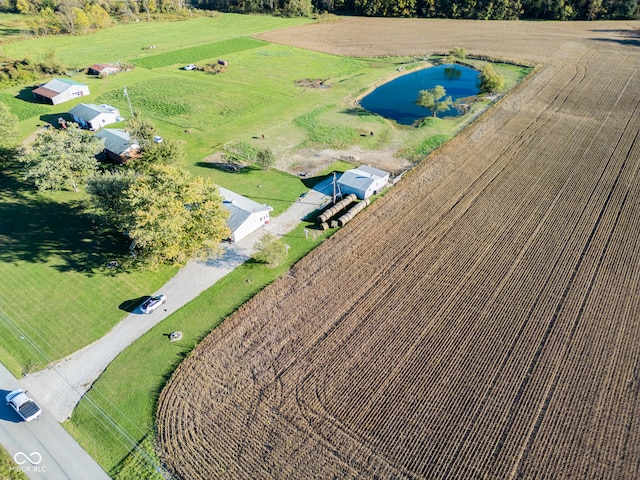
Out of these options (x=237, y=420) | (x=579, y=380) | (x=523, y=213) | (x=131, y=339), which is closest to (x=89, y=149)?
(x=131, y=339)

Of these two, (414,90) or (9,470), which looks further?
(414,90)

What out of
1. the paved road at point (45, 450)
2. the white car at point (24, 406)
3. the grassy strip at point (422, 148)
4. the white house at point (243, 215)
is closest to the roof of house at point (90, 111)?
the white house at point (243, 215)

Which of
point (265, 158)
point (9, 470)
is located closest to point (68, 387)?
point (9, 470)

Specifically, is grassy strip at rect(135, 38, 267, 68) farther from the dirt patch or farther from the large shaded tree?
the large shaded tree

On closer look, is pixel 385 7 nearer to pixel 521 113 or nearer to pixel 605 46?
pixel 605 46

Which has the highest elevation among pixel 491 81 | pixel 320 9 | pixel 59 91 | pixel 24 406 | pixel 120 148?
pixel 320 9

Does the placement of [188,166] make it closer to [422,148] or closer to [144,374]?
[144,374]
